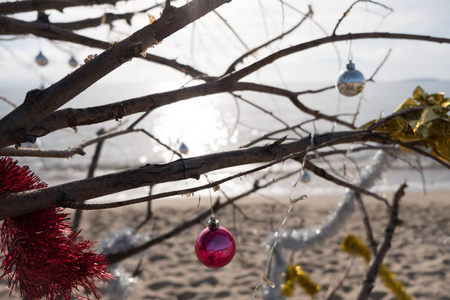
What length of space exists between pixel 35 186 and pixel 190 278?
15.2ft

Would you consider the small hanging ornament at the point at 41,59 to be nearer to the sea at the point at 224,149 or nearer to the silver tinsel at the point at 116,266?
the sea at the point at 224,149

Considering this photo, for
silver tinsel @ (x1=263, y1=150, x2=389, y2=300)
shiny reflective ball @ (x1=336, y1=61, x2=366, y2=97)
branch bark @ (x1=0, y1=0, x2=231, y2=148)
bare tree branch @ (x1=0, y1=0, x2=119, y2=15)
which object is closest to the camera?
branch bark @ (x1=0, y1=0, x2=231, y2=148)

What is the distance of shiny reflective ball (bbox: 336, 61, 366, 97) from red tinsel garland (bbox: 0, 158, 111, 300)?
1.25 metres

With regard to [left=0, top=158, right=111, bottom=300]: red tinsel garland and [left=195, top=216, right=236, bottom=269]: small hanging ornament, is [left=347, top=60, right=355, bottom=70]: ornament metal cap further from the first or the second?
[left=0, top=158, right=111, bottom=300]: red tinsel garland

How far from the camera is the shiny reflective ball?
180 cm

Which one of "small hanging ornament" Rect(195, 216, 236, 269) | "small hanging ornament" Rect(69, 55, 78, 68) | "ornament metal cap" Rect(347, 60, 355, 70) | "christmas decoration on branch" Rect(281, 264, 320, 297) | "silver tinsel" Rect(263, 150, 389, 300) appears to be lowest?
"small hanging ornament" Rect(195, 216, 236, 269)

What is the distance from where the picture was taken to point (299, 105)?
5.37 ft

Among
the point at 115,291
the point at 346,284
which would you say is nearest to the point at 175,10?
the point at 115,291

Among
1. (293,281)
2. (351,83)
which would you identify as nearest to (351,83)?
(351,83)

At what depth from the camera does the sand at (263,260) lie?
5.01 m

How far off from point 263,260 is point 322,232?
3065 mm

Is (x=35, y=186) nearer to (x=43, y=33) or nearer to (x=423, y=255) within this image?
(x=43, y=33)


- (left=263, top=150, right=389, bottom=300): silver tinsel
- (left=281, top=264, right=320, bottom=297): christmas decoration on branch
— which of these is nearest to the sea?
(left=263, top=150, right=389, bottom=300): silver tinsel

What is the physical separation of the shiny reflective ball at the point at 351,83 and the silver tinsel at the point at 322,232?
0.89 m
